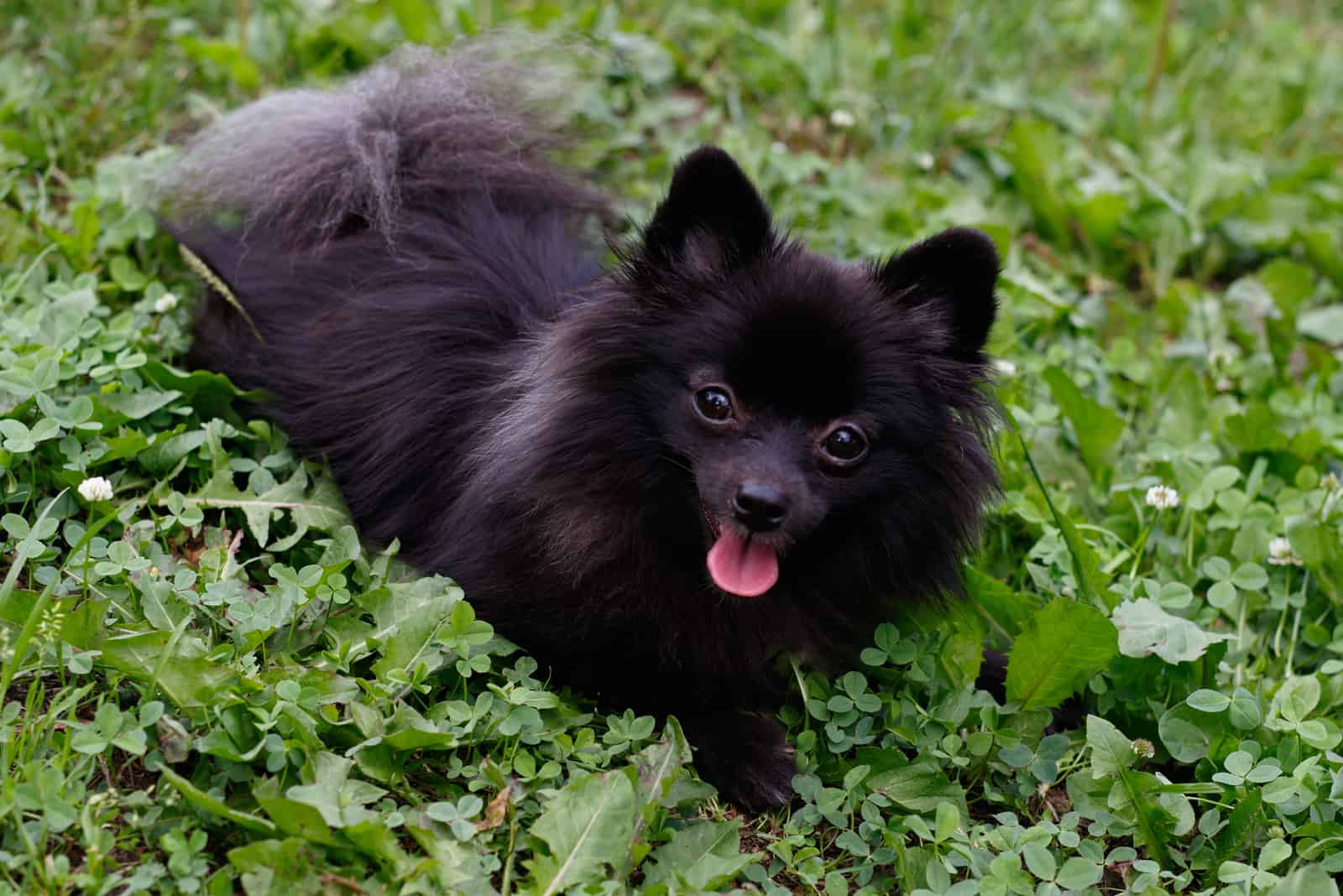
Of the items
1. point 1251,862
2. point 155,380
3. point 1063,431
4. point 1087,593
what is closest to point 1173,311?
point 1063,431

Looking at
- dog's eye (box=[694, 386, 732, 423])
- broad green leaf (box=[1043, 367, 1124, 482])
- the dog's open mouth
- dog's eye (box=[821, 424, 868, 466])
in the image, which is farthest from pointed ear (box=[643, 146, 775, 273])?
broad green leaf (box=[1043, 367, 1124, 482])

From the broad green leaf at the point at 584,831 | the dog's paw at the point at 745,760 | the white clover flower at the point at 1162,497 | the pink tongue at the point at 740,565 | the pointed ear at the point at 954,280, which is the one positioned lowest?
the dog's paw at the point at 745,760

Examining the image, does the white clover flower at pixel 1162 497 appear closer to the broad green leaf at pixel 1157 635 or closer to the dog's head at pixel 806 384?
the broad green leaf at pixel 1157 635

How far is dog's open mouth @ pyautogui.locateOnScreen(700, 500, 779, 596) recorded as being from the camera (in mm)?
3170

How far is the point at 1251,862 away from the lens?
315cm

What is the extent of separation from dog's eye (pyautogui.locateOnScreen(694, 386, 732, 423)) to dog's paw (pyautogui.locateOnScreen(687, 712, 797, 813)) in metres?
0.79

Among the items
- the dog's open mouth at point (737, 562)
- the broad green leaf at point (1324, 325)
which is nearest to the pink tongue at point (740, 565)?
the dog's open mouth at point (737, 562)

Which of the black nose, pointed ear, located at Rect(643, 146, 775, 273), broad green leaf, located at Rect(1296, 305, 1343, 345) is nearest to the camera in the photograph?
the black nose

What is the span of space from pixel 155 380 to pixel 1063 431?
2853mm

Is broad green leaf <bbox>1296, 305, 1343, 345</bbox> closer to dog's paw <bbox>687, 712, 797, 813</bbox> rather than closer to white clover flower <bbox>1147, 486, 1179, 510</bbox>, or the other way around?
white clover flower <bbox>1147, 486, 1179, 510</bbox>

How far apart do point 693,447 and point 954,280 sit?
774mm

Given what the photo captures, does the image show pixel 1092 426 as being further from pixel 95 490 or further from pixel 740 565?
pixel 95 490

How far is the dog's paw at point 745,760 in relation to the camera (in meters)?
3.23

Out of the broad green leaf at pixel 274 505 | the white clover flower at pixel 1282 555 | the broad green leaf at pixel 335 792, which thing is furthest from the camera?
the white clover flower at pixel 1282 555
